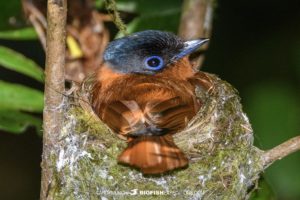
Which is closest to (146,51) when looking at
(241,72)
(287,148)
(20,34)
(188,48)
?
(188,48)

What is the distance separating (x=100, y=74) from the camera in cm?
515

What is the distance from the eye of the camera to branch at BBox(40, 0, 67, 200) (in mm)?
3896

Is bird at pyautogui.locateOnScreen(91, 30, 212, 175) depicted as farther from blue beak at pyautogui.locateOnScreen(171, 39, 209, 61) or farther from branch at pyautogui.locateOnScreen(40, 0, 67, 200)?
branch at pyautogui.locateOnScreen(40, 0, 67, 200)

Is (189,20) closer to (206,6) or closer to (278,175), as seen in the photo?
(206,6)

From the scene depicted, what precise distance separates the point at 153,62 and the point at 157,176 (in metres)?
0.88

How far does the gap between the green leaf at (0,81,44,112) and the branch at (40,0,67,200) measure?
0.91 meters

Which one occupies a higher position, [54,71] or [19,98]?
[19,98]

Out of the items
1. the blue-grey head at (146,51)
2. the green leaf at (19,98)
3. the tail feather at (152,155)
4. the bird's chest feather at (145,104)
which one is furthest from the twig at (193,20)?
the tail feather at (152,155)

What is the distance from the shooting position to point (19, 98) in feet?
17.1

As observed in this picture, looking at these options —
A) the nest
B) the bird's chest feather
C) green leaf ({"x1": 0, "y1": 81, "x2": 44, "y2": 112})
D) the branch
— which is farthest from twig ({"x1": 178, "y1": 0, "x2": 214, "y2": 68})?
the branch

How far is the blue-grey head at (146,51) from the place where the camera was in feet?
16.2

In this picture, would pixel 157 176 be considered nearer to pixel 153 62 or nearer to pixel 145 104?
pixel 145 104

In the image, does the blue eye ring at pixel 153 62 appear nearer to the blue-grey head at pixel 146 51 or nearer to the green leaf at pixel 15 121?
the blue-grey head at pixel 146 51

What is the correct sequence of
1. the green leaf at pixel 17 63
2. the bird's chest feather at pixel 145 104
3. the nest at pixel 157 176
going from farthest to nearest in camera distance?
the green leaf at pixel 17 63 < the nest at pixel 157 176 < the bird's chest feather at pixel 145 104
